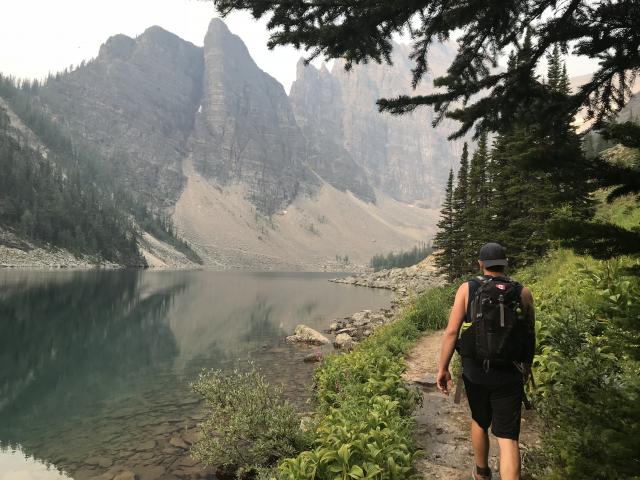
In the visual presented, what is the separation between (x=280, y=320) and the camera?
3819 centimetres

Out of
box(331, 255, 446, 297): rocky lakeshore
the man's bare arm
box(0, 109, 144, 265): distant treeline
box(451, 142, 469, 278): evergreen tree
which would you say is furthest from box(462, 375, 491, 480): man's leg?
box(0, 109, 144, 265): distant treeline

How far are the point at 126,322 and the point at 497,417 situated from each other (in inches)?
1362

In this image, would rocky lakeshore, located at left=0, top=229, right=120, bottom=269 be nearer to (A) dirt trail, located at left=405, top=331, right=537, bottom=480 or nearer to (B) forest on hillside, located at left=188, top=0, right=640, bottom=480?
(A) dirt trail, located at left=405, top=331, right=537, bottom=480

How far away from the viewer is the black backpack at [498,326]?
4.45 m

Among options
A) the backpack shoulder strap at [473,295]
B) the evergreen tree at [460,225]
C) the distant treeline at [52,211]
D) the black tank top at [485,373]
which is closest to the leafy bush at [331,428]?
the black tank top at [485,373]

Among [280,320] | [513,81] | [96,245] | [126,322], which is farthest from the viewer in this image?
[96,245]

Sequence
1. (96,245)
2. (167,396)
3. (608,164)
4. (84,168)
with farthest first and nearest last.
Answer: (84,168), (96,245), (167,396), (608,164)

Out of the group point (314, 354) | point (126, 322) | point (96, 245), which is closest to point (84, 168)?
point (96, 245)

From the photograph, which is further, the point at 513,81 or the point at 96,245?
the point at 96,245

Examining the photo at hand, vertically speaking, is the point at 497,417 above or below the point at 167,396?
above

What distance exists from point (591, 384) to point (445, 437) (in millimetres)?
2842

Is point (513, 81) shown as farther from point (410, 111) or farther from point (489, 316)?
point (489, 316)

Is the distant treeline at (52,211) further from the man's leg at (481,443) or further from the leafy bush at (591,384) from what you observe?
the man's leg at (481,443)

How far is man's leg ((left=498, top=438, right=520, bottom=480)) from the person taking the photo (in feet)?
14.1
